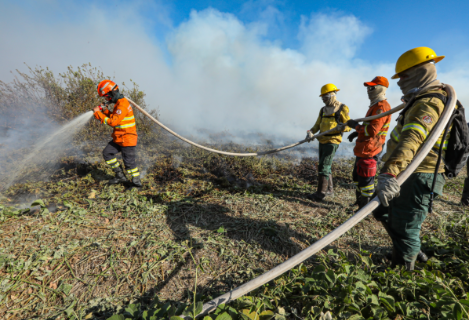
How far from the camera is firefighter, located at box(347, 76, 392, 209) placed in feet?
10.7

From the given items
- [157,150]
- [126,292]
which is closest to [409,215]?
[126,292]

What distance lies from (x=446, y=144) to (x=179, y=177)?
4.78m

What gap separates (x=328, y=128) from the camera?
4.22 meters

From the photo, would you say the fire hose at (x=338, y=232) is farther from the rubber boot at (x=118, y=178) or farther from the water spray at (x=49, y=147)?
the water spray at (x=49, y=147)

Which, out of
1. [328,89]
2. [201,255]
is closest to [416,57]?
[328,89]

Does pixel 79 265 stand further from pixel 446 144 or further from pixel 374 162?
pixel 374 162

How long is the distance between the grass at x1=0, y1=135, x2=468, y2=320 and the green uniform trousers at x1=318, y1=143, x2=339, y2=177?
69cm

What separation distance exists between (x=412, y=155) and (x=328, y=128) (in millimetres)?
2567

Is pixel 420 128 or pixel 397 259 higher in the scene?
pixel 420 128

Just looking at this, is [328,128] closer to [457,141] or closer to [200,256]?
[457,141]

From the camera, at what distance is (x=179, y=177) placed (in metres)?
5.16

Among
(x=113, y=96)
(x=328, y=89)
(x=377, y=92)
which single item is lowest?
(x=113, y=96)

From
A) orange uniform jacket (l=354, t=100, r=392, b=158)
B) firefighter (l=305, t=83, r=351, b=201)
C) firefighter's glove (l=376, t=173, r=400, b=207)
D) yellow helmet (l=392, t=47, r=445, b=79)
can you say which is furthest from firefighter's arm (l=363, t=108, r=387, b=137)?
firefighter's glove (l=376, t=173, r=400, b=207)

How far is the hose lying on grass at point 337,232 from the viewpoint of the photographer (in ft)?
5.20
